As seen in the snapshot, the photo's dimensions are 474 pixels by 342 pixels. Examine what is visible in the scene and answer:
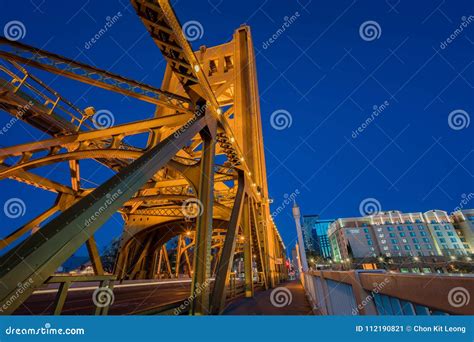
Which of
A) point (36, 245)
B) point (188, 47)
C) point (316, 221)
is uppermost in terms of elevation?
point (316, 221)

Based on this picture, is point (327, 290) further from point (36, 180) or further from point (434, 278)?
point (36, 180)

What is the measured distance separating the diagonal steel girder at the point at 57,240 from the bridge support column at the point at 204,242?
5.79 feet

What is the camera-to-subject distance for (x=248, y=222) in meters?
8.70

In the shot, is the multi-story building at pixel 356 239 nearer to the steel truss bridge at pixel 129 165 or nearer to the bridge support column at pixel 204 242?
the steel truss bridge at pixel 129 165

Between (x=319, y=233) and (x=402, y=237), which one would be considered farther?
(x=319, y=233)

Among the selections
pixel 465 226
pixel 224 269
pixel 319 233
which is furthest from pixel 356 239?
pixel 224 269

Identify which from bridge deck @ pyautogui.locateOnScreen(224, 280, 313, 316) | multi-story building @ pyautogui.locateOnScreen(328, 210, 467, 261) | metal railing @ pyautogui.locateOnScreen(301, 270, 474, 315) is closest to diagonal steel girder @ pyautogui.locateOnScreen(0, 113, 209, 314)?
metal railing @ pyautogui.locateOnScreen(301, 270, 474, 315)

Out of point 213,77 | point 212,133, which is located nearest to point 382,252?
point 213,77

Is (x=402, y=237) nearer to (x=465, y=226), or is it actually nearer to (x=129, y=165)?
(x=465, y=226)

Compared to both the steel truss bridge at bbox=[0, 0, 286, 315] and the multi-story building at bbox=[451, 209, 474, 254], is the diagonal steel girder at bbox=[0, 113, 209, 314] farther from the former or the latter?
the multi-story building at bbox=[451, 209, 474, 254]

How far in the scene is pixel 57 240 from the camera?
7.08 feet

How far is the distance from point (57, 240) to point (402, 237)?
93.5 meters

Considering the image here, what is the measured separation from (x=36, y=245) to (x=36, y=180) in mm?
9664

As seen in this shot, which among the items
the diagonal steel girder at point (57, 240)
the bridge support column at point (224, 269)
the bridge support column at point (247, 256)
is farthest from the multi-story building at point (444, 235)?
the diagonal steel girder at point (57, 240)
